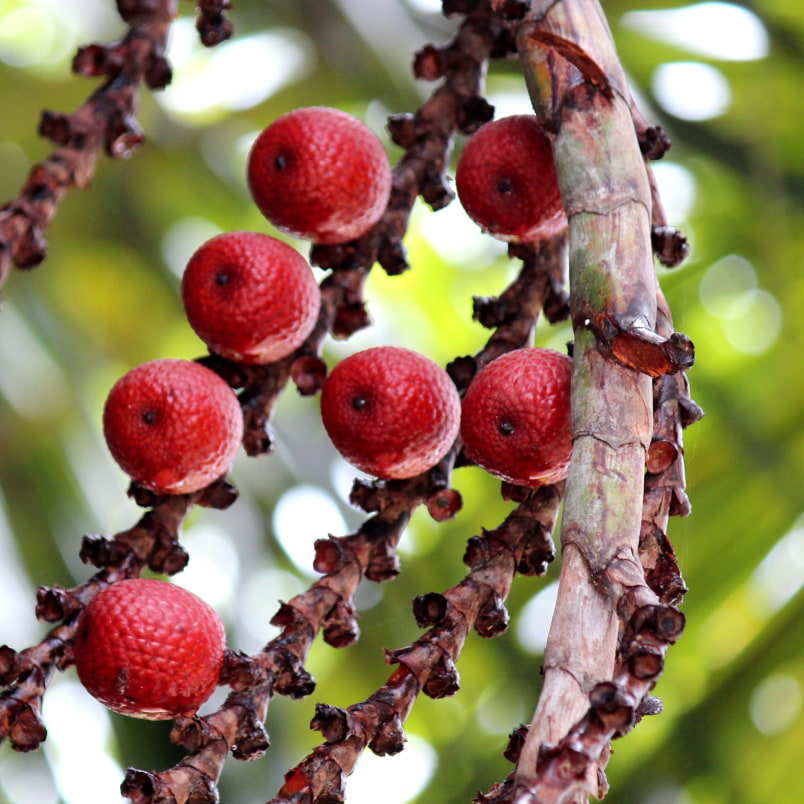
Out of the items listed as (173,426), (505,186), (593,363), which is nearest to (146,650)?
(173,426)

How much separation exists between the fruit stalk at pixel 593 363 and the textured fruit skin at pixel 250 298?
354mm

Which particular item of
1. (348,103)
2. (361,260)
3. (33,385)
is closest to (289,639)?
(361,260)

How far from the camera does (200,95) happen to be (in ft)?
7.14

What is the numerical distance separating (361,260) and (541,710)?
30.8 inches

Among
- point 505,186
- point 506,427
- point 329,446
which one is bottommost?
point 329,446

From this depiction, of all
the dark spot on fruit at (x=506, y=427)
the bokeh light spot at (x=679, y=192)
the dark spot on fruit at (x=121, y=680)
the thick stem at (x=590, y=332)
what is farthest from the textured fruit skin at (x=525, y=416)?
the bokeh light spot at (x=679, y=192)

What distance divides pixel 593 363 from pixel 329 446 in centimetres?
149

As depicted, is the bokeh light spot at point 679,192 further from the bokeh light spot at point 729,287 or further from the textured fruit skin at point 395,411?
the textured fruit skin at point 395,411

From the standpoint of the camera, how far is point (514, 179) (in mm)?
1151

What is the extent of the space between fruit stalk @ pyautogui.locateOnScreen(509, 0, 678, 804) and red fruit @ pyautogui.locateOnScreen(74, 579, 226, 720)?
0.40m

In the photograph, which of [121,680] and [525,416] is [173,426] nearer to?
[121,680]

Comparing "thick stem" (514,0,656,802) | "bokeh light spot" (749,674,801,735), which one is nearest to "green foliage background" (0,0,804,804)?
"bokeh light spot" (749,674,801,735)

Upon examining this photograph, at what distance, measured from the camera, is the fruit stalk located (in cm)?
63

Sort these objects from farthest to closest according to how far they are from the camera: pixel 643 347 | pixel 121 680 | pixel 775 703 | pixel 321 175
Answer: pixel 775 703, pixel 321 175, pixel 121 680, pixel 643 347
